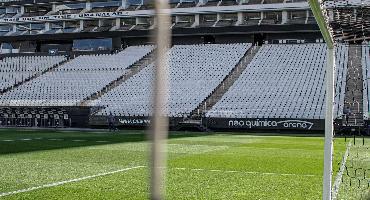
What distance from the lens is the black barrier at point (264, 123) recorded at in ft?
88.9

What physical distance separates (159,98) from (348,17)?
4.16 m

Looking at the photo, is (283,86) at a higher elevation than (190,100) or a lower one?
higher

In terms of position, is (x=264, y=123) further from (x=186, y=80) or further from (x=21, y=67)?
(x=21, y=67)

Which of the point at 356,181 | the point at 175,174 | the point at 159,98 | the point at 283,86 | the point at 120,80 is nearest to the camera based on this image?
the point at 159,98

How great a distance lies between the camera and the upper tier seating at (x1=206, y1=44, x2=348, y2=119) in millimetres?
28656

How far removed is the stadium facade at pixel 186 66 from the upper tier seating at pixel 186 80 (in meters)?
0.07

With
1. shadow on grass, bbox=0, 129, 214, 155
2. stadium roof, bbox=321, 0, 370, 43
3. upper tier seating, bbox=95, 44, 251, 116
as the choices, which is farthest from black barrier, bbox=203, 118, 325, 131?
stadium roof, bbox=321, 0, 370, 43

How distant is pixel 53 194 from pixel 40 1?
42908mm

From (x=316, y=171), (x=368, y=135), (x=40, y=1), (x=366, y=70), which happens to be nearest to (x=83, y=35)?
(x=40, y=1)

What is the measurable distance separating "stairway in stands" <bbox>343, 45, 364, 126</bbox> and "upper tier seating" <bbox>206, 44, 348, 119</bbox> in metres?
0.40

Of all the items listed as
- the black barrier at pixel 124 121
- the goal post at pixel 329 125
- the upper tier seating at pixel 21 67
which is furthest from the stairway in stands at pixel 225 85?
the goal post at pixel 329 125

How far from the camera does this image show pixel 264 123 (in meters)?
27.9

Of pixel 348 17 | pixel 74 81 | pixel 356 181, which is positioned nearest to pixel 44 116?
pixel 74 81

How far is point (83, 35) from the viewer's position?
45031 mm
